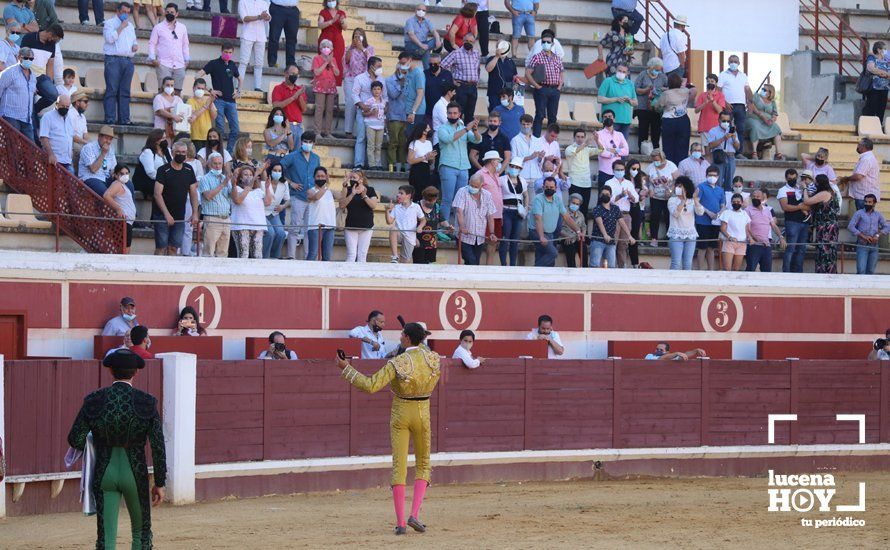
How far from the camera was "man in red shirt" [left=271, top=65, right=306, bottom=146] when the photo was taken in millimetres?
18188

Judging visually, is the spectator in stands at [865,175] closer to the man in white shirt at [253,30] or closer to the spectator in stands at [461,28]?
the spectator in stands at [461,28]

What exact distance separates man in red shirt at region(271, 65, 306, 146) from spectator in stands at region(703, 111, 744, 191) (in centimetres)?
506

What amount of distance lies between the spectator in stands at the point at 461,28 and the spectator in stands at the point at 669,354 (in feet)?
15.1

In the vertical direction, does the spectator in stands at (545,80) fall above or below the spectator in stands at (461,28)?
below

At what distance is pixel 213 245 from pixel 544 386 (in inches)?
137

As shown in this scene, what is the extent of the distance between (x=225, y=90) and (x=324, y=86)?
1298mm

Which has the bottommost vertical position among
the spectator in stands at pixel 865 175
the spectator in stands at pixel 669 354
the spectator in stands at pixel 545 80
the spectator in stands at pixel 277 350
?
the spectator in stands at pixel 669 354

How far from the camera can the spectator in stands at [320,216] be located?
636 inches

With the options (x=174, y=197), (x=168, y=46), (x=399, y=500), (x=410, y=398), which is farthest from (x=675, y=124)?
(x=399, y=500)

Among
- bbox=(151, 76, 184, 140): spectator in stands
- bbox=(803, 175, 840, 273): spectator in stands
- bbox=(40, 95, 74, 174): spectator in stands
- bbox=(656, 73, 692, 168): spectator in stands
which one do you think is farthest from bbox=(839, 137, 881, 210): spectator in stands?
bbox=(40, 95, 74, 174): spectator in stands

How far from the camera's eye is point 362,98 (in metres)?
18.5

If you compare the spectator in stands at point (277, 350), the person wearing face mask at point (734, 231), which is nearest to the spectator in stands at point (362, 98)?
the spectator in stands at point (277, 350)

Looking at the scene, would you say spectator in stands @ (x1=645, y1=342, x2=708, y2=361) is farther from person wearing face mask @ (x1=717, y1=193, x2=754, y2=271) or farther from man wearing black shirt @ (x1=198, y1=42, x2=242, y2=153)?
man wearing black shirt @ (x1=198, y1=42, x2=242, y2=153)

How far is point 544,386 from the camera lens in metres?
15.9
